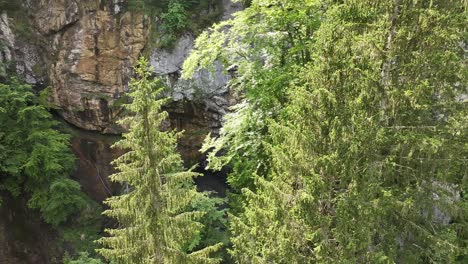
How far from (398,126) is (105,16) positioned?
47.9 ft

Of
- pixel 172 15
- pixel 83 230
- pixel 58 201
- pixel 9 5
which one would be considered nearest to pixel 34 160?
pixel 58 201

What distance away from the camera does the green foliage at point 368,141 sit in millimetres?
5512

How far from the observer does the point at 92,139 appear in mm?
17891

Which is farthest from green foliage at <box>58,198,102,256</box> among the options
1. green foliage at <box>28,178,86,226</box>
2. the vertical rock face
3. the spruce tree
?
the spruce tree

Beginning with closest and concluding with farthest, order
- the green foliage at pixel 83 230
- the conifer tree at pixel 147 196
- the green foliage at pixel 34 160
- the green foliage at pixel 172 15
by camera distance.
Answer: the conifer tree at pixel 147 196 < the green foliage at pixel 34 160 < the green foliage at pixel 83 230 < the green foliage at pixel 172 15

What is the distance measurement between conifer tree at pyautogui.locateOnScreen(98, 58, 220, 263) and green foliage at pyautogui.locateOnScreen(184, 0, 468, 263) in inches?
54.1

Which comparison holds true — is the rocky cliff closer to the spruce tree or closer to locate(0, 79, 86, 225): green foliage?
locate(0, 79, 86, 225): green foliage

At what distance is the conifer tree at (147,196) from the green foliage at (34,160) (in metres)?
7.67

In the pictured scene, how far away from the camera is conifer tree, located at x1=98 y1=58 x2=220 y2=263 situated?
663 cm

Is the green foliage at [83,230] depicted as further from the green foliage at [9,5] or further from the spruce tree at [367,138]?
the spruce tree at [367,138]

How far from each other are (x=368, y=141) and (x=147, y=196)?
12.4ft

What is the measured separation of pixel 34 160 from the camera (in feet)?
44.3

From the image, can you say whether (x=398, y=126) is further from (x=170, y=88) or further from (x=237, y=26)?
(x=170, y=88)

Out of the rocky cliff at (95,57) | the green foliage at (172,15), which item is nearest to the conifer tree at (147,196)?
the rocky cliff at (95,57)
